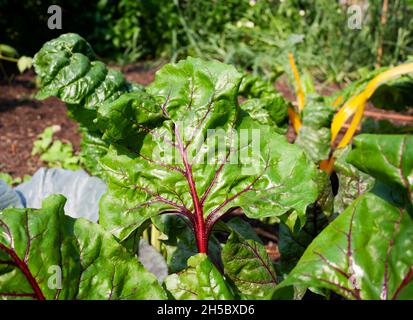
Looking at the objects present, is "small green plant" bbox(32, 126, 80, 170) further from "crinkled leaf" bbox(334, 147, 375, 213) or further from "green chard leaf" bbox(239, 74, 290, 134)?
"crinkled leaf" bbox(334, 147, 375, 213)

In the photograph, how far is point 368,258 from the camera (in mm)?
1044

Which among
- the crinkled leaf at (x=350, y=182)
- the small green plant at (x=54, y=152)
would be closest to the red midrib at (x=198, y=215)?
the crinkled leaf at (x=350, y=182)

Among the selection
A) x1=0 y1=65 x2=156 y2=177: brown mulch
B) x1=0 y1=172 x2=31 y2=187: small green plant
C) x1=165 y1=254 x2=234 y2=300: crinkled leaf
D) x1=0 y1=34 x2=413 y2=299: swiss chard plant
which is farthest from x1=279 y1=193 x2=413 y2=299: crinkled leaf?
x1=0 y1=65 x2=156 y2=177: brown mulch

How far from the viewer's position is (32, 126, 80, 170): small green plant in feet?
10.8

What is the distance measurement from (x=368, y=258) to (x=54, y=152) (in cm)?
273

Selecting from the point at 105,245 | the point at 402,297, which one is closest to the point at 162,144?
the point at 105,245

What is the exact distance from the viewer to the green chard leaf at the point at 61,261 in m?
1.07

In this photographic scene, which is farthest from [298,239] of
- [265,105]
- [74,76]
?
[74,76]

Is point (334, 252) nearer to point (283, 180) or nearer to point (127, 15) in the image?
point (283, 180)

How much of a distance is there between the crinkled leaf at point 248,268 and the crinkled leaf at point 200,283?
6.2 inches

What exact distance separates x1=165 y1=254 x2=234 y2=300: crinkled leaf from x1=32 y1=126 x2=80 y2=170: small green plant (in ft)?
7.27

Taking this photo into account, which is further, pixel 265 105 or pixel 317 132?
pixel 317 132

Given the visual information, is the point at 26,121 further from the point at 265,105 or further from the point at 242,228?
the point at 242,228

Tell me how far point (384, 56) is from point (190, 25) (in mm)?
2173
